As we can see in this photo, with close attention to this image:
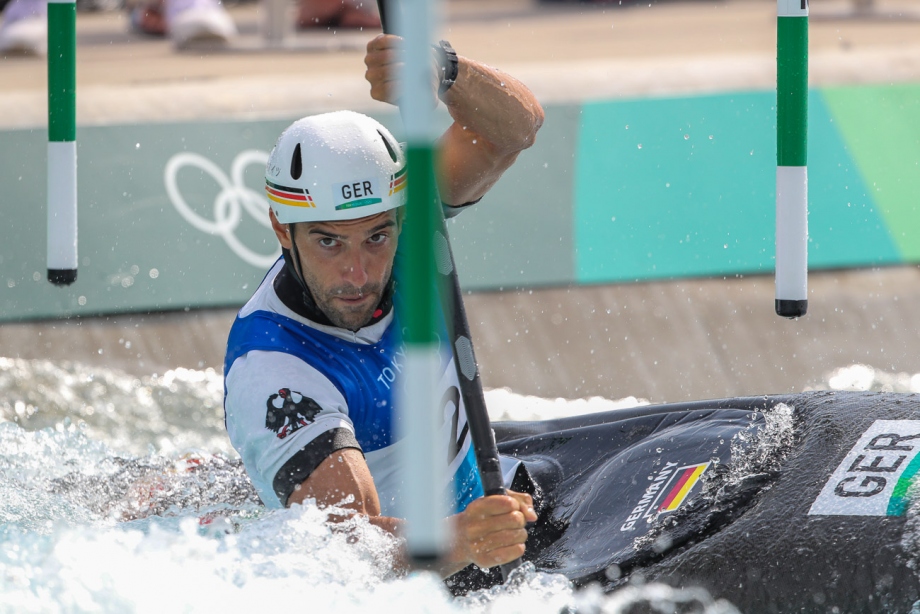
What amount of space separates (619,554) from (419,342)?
1.14 meters

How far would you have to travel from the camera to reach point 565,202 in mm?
5594

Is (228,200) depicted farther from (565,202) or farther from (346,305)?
(346,305)

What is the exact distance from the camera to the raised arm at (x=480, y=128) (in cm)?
305

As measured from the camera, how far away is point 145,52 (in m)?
8.09

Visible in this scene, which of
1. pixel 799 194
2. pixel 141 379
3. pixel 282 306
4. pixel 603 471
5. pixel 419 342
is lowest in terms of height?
pixel 141 379

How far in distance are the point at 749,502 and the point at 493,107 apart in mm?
1205

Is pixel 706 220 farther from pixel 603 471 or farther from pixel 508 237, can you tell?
pixel 603 471

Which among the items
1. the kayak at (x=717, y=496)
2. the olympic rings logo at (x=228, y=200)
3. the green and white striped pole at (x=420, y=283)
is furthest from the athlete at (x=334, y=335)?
the olympic rings logo at (x=228, y=200)

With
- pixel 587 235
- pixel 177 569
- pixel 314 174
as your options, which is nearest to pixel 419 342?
pixel 177 569

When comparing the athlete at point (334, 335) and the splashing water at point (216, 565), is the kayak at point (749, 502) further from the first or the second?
the athlete at point (334, 335)

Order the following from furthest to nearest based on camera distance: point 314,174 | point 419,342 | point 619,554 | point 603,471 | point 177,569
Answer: point 603,471 < point 314,174 < point 619,554 < point 177,569 < point 419,342

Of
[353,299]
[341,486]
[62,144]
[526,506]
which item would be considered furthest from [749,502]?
[62,144]

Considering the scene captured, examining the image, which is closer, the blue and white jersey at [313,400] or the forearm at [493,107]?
the blue and white jersey at [313,400]

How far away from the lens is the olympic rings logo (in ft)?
17.0
